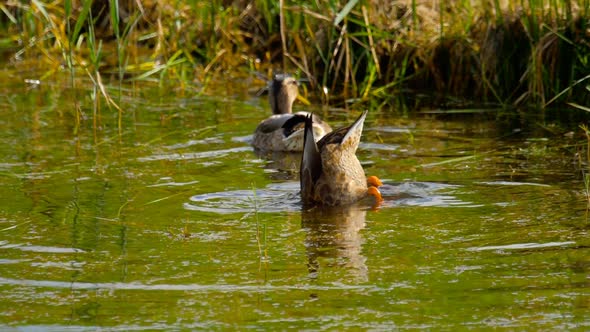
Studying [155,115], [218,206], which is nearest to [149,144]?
[155,115]

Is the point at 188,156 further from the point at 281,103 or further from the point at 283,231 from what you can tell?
the point at 283,231

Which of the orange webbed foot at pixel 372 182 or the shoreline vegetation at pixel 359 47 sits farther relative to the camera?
the shoreline vegetation at pixel 359 47

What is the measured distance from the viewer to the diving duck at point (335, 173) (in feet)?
23.2

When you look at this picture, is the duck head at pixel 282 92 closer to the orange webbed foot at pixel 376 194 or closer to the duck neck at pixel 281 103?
the duck neck at pixel 281 103

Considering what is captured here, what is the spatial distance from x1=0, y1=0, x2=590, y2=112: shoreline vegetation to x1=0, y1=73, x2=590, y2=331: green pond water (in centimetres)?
50

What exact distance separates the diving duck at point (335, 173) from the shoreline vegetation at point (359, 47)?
1.56 metres

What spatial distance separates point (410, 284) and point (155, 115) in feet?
18.7

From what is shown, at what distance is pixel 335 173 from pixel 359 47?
4.01 meters

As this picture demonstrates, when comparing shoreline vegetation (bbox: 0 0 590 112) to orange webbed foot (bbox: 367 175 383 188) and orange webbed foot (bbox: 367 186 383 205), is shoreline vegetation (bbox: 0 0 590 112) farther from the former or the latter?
orange webbed foot (bbox: 367 186 383 205)

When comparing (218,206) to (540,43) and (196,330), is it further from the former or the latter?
(540,43)

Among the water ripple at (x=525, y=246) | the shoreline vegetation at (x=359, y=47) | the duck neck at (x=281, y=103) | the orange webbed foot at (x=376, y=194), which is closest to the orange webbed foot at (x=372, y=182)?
the orange webbed foot at (x=376, y=194)

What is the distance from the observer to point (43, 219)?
21.6 ft

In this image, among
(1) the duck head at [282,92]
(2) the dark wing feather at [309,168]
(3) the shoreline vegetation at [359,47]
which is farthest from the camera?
(1) the duck head at [282,92]

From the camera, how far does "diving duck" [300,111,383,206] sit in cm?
707
